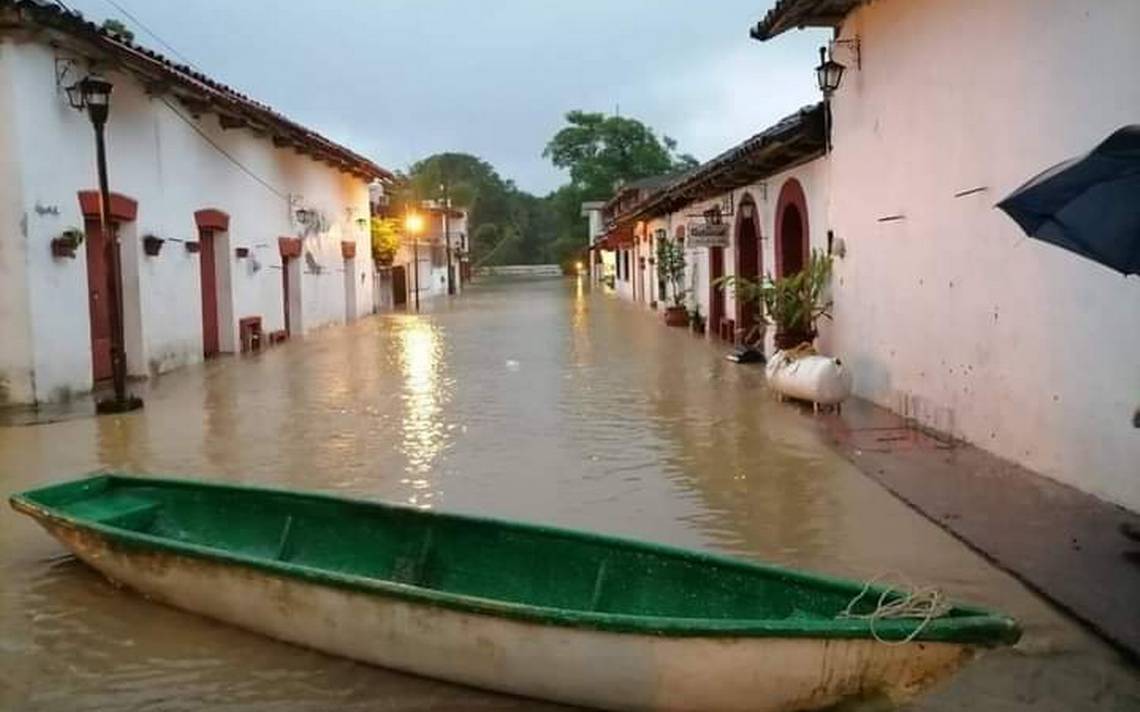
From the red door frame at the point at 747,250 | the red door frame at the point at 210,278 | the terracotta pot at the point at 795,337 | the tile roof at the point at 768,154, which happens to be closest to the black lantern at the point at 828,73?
the tile roof at the point at 768,154

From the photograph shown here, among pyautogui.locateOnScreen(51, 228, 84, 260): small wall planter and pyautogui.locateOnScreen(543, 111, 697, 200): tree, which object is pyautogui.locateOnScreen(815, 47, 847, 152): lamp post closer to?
pyautogui.locateOnScreen(51, 228, 84, 260): small wall planter

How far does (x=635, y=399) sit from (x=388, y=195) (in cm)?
3353

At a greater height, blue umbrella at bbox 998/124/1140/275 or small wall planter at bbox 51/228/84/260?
small wall planter at bbox 51/228/84/260

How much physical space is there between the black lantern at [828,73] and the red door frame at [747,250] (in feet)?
16.1

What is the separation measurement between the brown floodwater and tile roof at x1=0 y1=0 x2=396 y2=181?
159 inches

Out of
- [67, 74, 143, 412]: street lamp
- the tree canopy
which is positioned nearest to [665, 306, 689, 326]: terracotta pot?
[67, 74, 143, 412]: street lamp

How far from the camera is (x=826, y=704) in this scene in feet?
12.4

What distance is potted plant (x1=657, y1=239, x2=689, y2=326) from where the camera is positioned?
79.8 feet

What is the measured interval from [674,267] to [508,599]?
20336 mm

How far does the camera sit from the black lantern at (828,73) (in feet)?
38.5

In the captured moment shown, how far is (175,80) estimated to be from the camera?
597 inches

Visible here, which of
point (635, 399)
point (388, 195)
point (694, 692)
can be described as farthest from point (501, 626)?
point (388, 195)

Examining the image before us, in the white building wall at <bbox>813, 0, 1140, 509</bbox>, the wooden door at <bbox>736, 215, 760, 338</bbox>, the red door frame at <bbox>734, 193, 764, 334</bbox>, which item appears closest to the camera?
the white building wall at <bbox>813, 0, 1140, 509</bbox>

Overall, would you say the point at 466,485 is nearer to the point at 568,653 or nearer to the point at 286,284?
the point at 568,653
